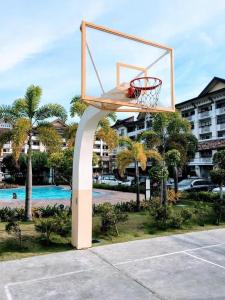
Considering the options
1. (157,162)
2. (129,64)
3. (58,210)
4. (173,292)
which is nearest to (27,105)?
(58,210)

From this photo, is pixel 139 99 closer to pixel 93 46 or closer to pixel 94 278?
pixel 93 46

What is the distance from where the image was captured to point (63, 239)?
1166 cm

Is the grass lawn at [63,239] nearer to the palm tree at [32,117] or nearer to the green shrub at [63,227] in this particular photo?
the green shrub at [63,227]

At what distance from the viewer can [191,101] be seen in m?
47.4

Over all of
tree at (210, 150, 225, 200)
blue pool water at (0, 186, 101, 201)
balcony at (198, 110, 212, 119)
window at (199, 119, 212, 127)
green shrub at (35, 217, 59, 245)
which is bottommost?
blue pool water at (0, 186, 101, 201)

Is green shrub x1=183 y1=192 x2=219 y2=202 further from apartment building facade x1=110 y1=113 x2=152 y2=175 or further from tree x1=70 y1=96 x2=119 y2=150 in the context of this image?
apartment building facade x1=110 y1=113 x2=152 y2=175

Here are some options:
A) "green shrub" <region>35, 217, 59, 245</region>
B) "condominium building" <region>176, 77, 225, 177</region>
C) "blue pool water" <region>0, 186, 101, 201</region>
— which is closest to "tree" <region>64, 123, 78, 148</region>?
"green shrub" <region>35, 217, 59, 245</region>

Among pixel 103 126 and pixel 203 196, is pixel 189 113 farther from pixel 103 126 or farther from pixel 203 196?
pixel 103 126

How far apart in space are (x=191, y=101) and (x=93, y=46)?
40.3m

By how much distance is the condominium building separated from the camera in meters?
43.4

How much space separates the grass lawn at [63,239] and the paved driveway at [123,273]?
0.64 metres

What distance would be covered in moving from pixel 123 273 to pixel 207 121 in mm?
41743

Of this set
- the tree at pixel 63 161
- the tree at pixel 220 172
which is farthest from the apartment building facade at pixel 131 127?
the tree at pixel 63 161

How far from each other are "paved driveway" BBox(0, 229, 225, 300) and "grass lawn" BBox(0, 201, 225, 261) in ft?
2.10
